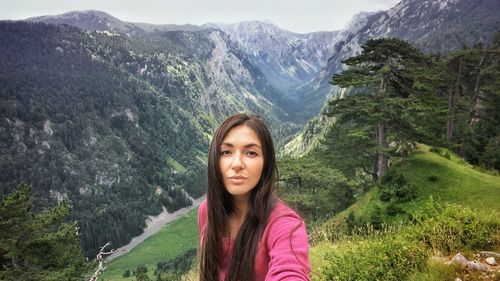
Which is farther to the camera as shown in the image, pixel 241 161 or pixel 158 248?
pixel 158 248

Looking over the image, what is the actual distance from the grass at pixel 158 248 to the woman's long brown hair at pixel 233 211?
13544 cm

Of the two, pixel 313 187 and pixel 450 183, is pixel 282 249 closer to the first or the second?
pixel 450 183

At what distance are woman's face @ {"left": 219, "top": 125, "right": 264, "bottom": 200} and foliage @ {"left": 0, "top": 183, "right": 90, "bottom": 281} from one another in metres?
27.7

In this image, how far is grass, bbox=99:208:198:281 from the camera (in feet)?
474

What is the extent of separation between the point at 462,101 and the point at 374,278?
4629 cm

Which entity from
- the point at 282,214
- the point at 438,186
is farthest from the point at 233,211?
the point at 438,186

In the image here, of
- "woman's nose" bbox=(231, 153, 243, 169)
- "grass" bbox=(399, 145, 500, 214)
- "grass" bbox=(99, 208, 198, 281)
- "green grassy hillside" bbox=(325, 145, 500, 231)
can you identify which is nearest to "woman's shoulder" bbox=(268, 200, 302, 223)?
"woman's nose" bbox=(231, 153, 243, 169)

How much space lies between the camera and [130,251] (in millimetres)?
159375

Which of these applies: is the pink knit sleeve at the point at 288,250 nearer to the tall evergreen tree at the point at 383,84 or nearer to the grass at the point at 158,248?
the tall evergreen tree at the point at 383,84

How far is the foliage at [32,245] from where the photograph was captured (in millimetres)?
26978

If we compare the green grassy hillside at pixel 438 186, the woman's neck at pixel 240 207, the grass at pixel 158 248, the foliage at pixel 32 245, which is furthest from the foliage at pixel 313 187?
the grass at pixel 158 248

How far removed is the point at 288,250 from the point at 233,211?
0.89 m

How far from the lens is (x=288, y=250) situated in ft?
10.1

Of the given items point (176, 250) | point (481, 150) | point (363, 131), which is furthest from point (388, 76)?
point (176, 250)
